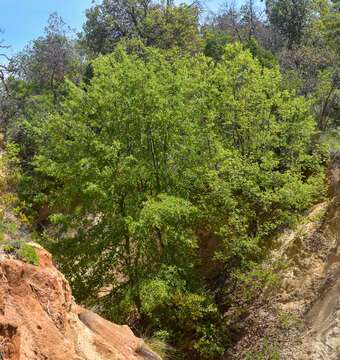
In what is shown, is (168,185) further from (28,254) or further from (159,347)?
(28,254)

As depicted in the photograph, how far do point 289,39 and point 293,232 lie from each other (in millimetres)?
21019

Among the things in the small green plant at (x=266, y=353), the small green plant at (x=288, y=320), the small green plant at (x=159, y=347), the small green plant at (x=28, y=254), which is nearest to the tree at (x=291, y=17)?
the small green plant at (x=288, y=320)

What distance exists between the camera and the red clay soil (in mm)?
5272

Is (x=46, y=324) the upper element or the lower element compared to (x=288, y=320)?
upper

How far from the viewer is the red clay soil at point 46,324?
17.3 ft

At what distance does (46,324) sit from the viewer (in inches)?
237

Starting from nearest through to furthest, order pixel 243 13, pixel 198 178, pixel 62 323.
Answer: pixel 62 323 → pixel 198 178 → pixel 243 13

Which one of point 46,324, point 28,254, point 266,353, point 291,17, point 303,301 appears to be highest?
point 291,17

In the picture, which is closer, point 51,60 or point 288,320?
point 288,320

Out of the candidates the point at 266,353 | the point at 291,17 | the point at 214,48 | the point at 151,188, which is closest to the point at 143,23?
the point at 214,48

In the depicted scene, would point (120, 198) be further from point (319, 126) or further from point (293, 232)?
point (319, 126)

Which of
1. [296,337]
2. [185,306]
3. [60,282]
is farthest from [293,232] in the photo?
[60,282]

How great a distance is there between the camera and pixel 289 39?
97.7ft

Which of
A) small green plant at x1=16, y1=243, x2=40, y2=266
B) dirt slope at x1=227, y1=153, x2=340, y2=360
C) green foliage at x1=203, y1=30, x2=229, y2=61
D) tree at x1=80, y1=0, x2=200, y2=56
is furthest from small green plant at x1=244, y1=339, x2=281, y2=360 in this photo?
tree at x1=80, y1=0, x2=200, y2=56
